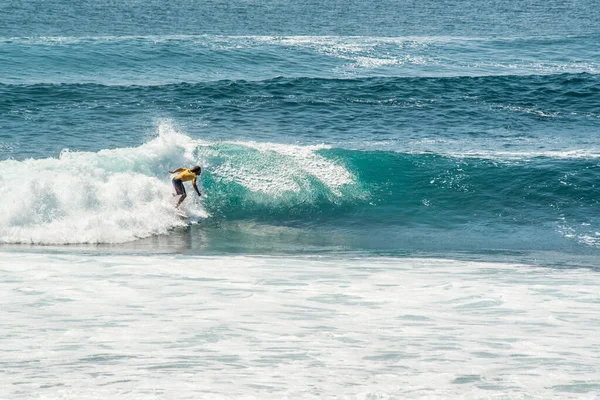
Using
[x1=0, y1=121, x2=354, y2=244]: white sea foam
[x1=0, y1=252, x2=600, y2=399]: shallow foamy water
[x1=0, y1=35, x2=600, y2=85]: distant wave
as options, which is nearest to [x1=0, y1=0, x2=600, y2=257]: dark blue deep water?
[x1=0, y1=121, x2=354, y2=244]: white sea foam

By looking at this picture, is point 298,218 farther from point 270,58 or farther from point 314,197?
point 270,58

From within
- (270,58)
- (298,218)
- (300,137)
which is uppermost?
(270,58)

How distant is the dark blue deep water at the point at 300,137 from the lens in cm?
1717

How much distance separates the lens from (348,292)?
38.5 ft

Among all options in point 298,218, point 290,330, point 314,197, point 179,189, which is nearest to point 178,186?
point 179,189

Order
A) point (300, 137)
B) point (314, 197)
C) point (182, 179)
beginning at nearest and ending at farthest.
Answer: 1. point (182, 179)
2. point (314, 197)
3. point (300, 137)

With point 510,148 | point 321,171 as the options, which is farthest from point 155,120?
point 510,148

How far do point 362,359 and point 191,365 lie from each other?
183cm

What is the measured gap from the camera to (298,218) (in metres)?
18.5

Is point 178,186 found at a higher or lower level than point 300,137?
lower

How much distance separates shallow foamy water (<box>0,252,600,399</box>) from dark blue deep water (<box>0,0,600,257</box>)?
324 cm

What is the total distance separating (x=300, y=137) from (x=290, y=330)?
14.6 m

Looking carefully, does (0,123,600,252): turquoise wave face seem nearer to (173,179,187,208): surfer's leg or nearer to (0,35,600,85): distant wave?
(173,179,187,208): surfer's leg

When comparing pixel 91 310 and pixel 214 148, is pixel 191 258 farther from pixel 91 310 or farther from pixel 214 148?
pixel 214 148
